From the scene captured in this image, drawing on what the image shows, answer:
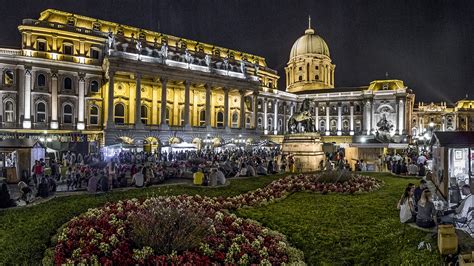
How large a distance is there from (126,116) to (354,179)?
4532 cm

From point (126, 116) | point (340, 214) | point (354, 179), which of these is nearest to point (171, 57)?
point (126, 116)

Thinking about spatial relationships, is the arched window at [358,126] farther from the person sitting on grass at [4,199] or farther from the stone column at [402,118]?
the person sitting on grass at [4,199]

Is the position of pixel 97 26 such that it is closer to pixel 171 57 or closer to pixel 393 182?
pixel 171 57

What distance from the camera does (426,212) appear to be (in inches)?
386

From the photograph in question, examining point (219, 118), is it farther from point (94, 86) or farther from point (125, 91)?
point (94, 86)

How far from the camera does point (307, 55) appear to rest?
101m

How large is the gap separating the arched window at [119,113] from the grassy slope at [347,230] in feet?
150

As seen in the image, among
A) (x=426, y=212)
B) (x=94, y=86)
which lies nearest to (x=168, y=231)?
(x=426, y=212)

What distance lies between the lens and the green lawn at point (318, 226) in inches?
331

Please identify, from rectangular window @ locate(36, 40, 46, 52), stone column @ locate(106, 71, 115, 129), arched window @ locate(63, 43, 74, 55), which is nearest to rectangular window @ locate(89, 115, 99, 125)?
stone column @ locate(106, 71, 115, 129)

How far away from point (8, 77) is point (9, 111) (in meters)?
5.03

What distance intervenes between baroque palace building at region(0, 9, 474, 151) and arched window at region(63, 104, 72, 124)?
139mm

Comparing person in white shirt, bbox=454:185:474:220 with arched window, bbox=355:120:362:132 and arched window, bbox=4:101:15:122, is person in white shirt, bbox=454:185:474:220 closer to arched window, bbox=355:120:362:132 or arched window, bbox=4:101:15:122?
arched window, bbox=4:101:15:122

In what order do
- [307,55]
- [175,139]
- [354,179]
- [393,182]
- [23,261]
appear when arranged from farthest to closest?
[307,55]
[175,139]
[393,182]
[354,179]
[23,261]
